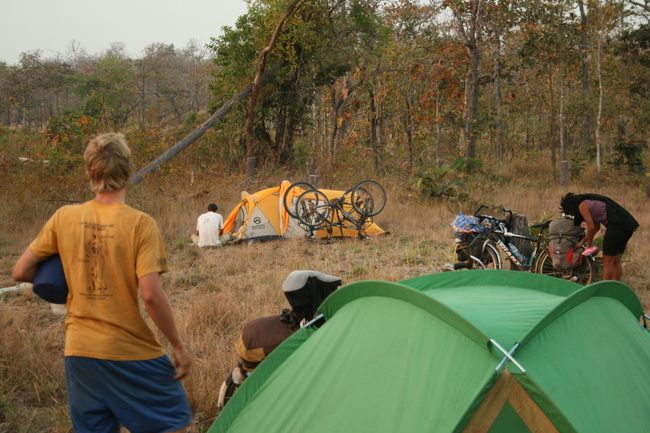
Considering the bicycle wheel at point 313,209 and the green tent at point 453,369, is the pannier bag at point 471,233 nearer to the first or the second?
the bicycle wheel at point 313,209

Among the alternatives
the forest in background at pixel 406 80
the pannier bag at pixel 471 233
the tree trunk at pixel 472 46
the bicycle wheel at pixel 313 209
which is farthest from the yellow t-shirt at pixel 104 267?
the tree trunk at pixel 472 46

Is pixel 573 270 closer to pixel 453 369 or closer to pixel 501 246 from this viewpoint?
pixel 501 246

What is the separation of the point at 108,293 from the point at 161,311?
0.70 ft

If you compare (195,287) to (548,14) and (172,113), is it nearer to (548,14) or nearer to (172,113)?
(548,14)

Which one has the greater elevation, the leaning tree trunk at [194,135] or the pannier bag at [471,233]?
the leaning tree trunk at [194,135]

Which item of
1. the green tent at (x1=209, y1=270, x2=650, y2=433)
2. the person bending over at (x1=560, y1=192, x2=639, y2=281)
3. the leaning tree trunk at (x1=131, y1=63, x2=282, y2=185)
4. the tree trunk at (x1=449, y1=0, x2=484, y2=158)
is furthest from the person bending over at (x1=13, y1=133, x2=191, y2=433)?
the tree trunk at (x1=449, y1=0, x2=484, y2=158)

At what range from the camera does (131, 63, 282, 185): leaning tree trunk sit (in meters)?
13.3

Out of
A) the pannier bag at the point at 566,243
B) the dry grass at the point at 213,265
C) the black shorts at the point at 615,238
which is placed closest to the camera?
the dry grass at the point at 213,265

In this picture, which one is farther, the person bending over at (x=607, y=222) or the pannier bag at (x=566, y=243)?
the pannier bag at (x=566, y=243)

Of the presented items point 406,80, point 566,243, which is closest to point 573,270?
point 566,243

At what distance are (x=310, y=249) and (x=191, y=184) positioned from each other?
16.7ft

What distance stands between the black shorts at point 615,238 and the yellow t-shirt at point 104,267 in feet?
17.1

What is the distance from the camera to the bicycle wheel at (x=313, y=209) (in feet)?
33.2

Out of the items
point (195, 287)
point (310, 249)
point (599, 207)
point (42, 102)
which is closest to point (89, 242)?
point (195, 287)
